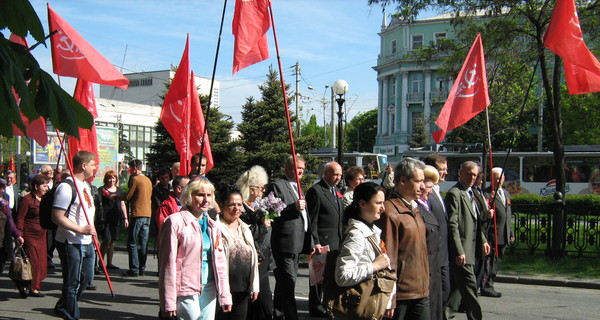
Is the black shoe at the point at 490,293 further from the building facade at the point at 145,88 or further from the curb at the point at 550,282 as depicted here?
the building facade at the point at 145,88

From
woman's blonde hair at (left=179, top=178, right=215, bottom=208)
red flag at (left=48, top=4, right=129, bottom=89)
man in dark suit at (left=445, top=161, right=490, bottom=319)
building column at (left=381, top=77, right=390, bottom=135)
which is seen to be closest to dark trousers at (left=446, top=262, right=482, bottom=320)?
man in dark suit at (left=445, top=161, right=490, bottom=319)

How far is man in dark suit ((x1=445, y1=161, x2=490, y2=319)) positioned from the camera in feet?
22.3

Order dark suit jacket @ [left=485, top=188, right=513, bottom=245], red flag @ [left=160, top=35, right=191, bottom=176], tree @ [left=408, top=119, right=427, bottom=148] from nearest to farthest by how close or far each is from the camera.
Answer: red flag @ [left=160, top=35, right=191, bottom=176]
dark suit jacket @ [left=485, top=188, right=513, bottom=245]
tree @ [left=408, top=119, right=427, bottom=148]

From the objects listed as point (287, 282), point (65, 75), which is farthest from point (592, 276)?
point (65, 75)

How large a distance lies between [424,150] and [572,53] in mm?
31642

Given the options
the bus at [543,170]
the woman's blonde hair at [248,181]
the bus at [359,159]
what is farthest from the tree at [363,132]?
the woman's blonde hair at [248,181]

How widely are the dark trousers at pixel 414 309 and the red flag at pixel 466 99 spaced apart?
4.56m

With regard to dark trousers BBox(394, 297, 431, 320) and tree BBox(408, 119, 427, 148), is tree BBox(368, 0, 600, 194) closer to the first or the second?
dark trousers BBox(394, 297, 431, 320)

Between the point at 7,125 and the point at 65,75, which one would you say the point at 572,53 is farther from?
the point at 7,125

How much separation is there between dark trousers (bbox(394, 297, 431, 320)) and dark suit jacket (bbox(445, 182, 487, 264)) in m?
1.85

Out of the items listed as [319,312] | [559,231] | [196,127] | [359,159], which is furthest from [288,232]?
[359,159]

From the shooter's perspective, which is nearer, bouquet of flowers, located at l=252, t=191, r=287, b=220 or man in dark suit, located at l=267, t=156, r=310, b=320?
bouquet of flowers, located at l=252, t=191, r=287, b=220

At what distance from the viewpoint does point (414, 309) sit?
5.08 meters

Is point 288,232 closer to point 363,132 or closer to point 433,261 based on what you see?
point 433,261
